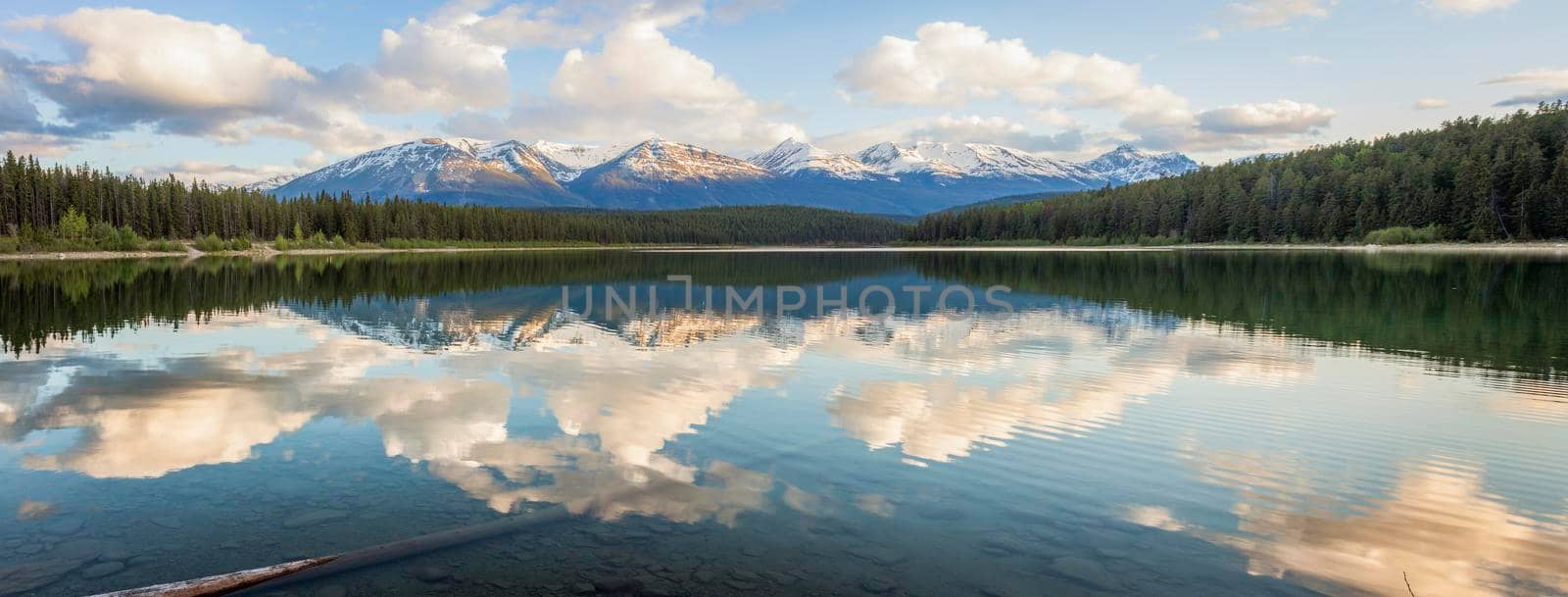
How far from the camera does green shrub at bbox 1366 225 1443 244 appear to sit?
10156 centimetres

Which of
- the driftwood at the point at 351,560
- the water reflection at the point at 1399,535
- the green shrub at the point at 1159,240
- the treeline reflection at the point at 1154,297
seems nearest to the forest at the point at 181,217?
the treeline reflection at the point at 1154,297

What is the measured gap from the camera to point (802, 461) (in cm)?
1098

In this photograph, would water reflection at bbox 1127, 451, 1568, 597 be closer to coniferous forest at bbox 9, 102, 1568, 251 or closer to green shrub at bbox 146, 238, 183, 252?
coniferous forest at bbox 9, 102, 1568, 251

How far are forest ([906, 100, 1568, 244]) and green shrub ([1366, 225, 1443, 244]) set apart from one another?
0.14 meters

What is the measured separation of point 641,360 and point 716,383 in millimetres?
3846

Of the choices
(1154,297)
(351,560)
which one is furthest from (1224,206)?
(351,560)

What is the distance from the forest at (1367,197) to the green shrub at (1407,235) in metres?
0.14

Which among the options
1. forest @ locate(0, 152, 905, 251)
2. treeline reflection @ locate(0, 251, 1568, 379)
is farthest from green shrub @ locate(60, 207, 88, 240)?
treeline reflection @ locate(0, 251, 1568, 379)

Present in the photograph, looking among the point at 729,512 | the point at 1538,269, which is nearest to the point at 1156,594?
the point at 729,512

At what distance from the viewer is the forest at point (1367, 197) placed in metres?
97.5

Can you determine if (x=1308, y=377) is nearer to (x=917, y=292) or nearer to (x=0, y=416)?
(x=0, y=416)

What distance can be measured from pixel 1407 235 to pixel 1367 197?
13221mm

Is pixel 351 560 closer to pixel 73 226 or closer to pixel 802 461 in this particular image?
pixel 802 461

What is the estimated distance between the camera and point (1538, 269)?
53.9 meters
